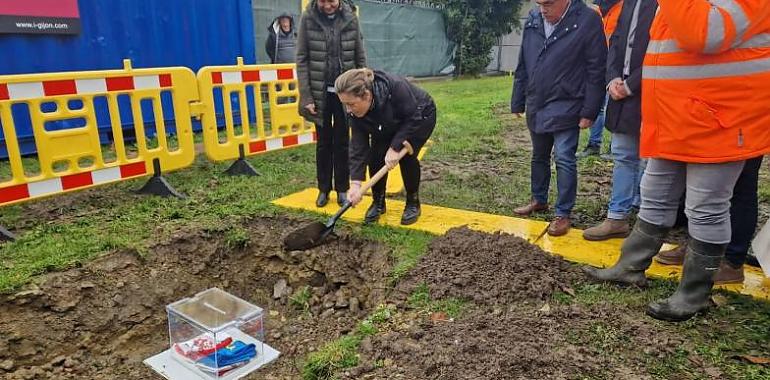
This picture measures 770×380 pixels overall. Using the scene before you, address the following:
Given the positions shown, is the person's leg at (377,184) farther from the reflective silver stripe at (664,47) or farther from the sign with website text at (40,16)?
the sign with website text at (40,16)

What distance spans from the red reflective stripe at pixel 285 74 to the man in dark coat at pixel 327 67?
1.71 meters

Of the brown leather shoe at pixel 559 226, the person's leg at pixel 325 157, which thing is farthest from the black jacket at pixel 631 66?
the person's leg at pixel 325 157

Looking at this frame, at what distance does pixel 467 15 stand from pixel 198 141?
43.1 ft

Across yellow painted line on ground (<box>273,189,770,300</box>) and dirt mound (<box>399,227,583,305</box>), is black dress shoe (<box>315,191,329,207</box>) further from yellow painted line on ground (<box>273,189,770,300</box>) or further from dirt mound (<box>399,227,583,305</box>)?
dirt mound (<box>399,227,583,305</box>)

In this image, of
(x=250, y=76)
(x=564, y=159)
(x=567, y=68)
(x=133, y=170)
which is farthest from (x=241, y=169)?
(x=567, y=68)

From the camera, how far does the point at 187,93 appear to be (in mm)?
5297

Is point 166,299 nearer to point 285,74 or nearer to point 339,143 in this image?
point 339,143

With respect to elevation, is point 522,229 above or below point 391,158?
below

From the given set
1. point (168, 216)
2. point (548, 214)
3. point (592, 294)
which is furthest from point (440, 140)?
point (592, 294)

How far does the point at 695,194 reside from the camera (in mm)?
2648

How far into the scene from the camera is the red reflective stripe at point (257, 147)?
596 cm

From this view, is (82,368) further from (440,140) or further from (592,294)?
(440,140)

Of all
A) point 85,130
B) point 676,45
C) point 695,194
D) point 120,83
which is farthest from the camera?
point 120,83

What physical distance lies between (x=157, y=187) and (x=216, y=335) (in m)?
2.40
